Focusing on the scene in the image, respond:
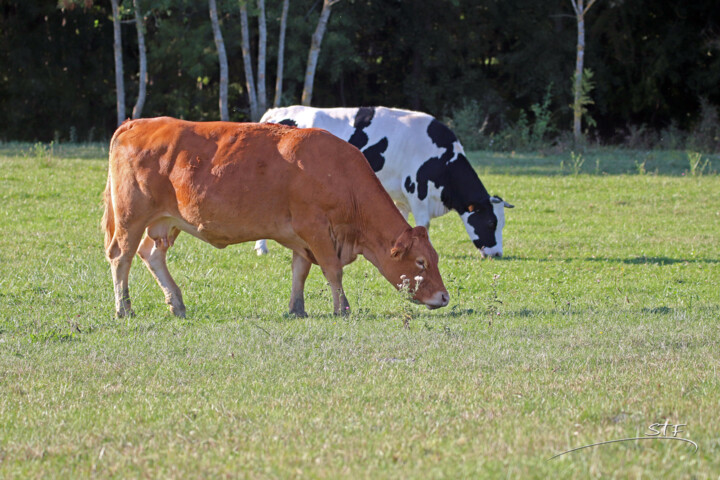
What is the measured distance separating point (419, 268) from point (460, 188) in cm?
520

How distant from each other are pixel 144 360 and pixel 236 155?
2484 mm

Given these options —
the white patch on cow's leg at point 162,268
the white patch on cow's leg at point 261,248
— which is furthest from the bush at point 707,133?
the white patch on cow's leg at point 162,268

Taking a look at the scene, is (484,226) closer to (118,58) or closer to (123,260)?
(123,260)

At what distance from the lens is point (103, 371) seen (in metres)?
6.72

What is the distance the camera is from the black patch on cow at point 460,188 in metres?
13.5

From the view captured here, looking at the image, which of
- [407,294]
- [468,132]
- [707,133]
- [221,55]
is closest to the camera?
Result: [407,294]

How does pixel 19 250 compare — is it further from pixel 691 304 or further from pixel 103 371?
pixel 691 304

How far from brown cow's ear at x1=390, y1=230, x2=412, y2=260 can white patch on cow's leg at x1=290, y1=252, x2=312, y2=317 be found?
1.01 meters

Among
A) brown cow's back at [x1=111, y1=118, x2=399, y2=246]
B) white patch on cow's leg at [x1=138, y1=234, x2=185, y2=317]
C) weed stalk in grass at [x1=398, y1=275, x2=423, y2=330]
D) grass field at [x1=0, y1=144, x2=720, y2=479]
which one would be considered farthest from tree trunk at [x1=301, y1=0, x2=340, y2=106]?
weed stalk in grass at [x1=398, y1=275, x2=423, y2=330]

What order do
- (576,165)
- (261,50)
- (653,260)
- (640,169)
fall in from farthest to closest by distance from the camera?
(261,50)
(576,165)
(640,169)
(653,260)

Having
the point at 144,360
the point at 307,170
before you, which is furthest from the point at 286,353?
the point at 307,170

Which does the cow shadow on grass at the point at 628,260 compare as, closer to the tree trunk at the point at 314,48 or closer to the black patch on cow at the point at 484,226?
the black patch on cow at the point at 484,226

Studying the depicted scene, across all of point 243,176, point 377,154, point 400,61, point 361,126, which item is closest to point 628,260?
point 377,154

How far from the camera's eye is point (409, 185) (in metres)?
13.7
